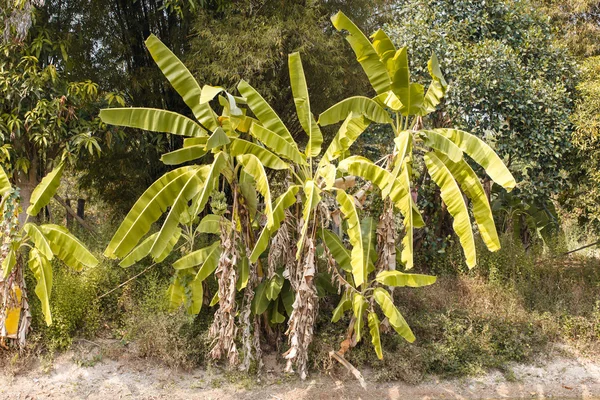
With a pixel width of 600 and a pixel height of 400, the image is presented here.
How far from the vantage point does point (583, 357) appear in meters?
7.60

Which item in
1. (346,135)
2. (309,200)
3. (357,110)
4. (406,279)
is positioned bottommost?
(406,279)

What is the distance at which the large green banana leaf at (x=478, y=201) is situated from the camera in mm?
5750

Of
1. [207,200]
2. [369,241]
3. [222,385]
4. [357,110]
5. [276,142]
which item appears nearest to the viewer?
[207,200]

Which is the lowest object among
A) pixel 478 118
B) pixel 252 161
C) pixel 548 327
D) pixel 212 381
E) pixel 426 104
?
pixel 212 381

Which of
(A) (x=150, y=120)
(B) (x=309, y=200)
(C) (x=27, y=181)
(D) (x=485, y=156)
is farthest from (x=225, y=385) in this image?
(C) (x=27, y=181)

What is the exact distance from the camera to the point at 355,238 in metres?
5.86

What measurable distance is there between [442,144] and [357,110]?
105 centimetres

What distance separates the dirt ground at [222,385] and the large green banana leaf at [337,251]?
60.0 inches

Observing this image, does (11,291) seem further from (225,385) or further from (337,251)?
(337,251)

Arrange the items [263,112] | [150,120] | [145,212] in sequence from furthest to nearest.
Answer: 1. [263,112]
2. [150,120]
3. [145,212]

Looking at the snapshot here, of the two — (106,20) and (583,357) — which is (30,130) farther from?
(583,357)

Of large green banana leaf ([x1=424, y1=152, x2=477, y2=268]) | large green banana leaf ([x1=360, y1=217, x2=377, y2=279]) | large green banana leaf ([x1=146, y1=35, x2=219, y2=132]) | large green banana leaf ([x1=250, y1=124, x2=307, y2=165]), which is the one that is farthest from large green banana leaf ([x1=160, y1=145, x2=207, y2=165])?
large green banana leaf ([x1=424, y1=152, x2=477, y2=268])

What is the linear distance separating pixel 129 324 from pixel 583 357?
21.1ft

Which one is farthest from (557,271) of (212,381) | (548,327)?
(212,381)
